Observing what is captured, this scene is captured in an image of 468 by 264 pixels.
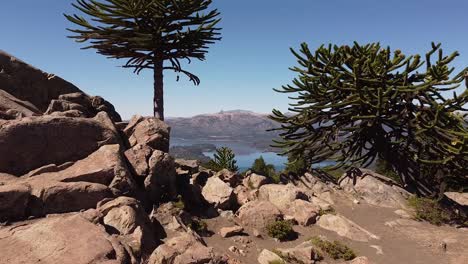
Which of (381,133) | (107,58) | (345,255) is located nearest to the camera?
(345,255)

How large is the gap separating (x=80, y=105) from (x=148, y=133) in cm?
369

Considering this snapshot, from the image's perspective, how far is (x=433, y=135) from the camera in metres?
15.2

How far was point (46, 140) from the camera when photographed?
12.3m

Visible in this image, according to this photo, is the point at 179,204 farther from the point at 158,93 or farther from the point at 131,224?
the point at 158,93

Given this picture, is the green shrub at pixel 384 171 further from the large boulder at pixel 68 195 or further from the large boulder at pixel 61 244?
the large boulder at pixel 61 244

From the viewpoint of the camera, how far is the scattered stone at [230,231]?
13.0 m

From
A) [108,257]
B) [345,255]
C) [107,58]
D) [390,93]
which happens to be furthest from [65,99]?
[390,93]

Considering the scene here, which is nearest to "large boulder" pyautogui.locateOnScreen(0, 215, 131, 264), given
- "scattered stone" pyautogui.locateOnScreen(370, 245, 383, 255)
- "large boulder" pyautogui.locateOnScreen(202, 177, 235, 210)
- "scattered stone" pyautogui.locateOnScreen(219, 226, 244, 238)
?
"scattered stone" pyautogui.locateOnScreen(219, 226, 244, 238)

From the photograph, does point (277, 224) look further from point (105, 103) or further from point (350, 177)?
point (105, 103)

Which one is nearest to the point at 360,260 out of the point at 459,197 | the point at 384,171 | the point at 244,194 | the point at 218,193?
the point at 244,194

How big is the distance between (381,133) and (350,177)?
2.83 meters

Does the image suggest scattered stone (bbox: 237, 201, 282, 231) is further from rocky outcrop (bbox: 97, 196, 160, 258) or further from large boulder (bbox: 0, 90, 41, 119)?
large boulder (bbox: 0, 90, 41, 119)

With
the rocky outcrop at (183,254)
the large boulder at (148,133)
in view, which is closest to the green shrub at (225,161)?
the large boulder at (148,133)

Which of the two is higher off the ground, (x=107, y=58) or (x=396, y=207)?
(x=107, y=58)
